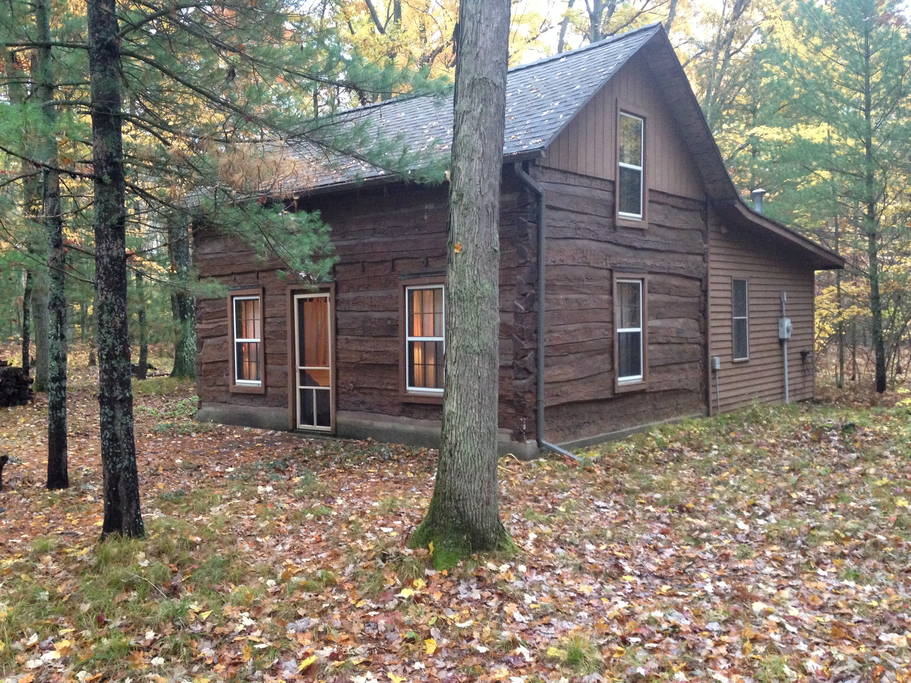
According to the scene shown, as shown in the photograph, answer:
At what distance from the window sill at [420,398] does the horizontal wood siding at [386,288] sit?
6 centimetres

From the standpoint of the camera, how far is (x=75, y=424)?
43.7 ft

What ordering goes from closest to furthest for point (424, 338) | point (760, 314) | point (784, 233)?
point (424, 338), point (784, 233), point (760, 314)

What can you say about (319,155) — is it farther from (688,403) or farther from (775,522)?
(688,403)

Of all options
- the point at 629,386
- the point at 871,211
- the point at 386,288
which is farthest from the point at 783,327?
the point at 386,288

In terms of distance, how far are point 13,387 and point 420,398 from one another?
1031 centimetres

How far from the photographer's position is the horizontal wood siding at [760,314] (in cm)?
1409

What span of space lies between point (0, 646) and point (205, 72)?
5237 millimetres

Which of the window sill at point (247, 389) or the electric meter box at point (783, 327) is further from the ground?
the electric meter box at point (783, 327)

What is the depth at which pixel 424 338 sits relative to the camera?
10.7m

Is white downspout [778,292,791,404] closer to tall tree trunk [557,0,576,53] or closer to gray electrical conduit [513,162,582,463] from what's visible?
gray electrical conduit [513,162,582,463]

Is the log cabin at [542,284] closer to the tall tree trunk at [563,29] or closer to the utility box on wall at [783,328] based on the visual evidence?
the utility box on wall at [783,328]

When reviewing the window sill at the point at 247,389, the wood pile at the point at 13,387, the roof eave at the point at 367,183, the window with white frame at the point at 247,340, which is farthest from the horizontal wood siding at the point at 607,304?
the wood pile at the point at 13,387

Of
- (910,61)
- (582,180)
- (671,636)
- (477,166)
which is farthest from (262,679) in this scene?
(910,61)

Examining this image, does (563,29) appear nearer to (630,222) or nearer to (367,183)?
(630,222)
